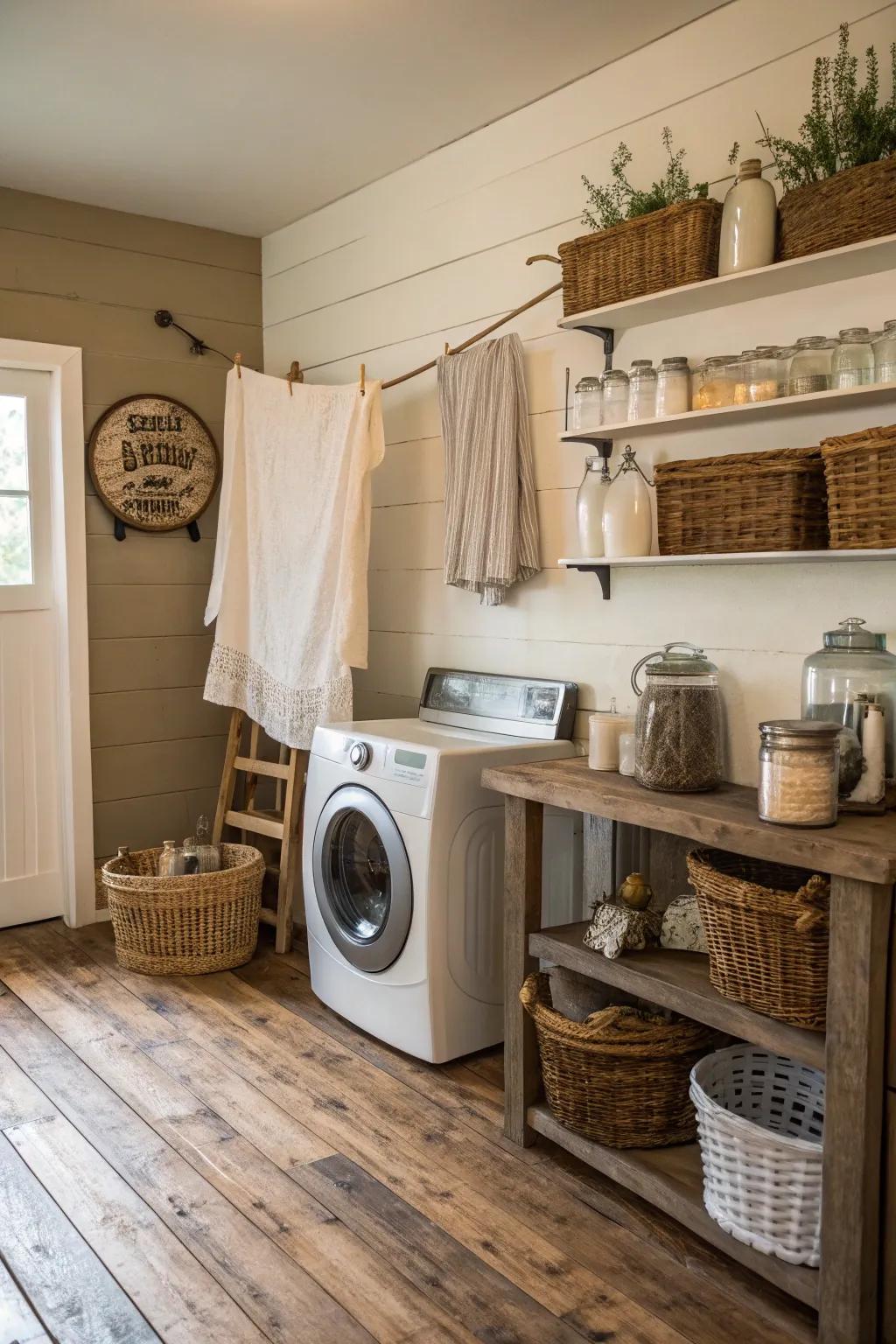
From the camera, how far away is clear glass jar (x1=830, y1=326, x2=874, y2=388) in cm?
202

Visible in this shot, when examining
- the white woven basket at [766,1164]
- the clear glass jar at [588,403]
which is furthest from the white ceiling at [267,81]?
the white woven basket at [766,1164]

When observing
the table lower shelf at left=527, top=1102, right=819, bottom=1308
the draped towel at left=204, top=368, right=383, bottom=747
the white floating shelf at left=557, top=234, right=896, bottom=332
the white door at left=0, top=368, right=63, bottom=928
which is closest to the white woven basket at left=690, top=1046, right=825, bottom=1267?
the table lower shelf at left=527, top=1102, right=819, bottom=1308

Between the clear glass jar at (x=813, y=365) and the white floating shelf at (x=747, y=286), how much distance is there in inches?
5.4

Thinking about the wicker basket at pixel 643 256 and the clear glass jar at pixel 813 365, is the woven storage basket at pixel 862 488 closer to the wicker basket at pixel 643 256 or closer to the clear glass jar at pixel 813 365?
the clear glass jar at pixel 813 365

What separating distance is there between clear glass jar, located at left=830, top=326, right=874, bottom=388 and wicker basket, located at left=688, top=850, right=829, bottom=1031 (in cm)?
92

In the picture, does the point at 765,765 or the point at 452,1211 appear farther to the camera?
the point at 452,1211

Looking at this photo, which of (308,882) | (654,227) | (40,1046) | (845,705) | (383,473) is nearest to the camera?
(845,705)

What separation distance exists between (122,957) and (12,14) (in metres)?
2.45

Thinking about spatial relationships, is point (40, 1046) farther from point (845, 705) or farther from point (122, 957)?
point (845, 705)

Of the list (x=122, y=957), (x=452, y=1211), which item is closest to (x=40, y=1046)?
(x=122, y=957)

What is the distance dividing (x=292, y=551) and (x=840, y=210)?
1.88 m

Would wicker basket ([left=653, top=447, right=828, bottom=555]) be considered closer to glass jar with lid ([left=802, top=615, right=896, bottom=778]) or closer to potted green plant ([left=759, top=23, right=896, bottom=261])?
glass jar with lid ([left=802, top=615, right=896, bottom=778])

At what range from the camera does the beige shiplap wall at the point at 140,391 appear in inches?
142

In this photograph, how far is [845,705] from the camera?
2.00 metres
